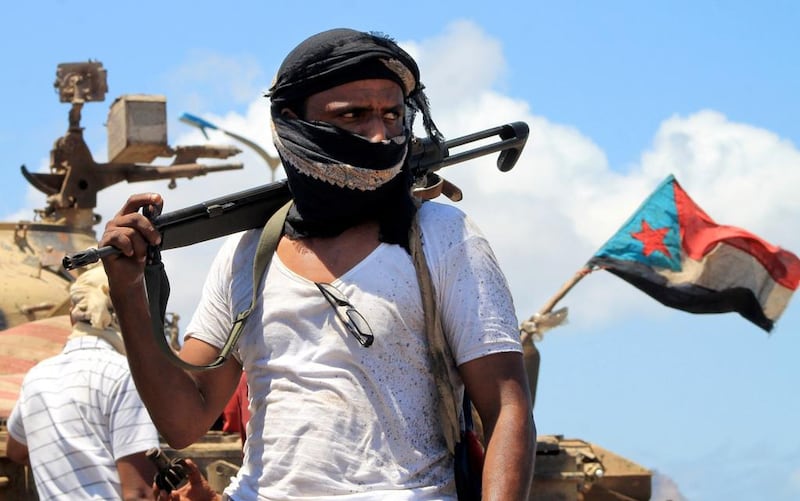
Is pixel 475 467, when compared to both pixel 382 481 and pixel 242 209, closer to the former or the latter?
pixel 382 481

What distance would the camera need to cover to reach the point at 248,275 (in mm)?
3898

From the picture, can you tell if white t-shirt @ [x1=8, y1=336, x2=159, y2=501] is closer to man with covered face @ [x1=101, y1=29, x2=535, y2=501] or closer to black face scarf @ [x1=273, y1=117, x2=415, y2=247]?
man with covered face @ [x1=101, y1=29, x2=535, y2=501]

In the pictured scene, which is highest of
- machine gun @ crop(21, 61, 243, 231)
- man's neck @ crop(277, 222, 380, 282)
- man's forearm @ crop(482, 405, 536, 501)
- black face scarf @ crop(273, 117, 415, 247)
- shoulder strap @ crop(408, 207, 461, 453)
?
machine gun @ crop(21, 61, 243, 231)

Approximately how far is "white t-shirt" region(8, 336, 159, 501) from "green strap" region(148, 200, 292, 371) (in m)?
2.64

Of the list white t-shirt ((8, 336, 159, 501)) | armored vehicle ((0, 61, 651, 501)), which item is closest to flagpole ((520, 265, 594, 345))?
armored vehicle ((0, 61, 651, 501))

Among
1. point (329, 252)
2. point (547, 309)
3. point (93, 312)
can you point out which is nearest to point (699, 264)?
point (547, 309)

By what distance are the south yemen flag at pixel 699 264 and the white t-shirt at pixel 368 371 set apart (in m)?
9.03

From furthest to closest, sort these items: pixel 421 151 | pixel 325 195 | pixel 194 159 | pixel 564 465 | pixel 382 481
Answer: pixel 194 159, pixel 564 465, pixel 421 151, pixel 325 195, pixel 382 481

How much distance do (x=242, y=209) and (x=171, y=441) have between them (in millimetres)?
589

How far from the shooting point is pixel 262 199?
3.99 meters

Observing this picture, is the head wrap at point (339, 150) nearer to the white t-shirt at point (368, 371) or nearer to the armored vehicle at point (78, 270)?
the white t-shirt at point (368, 371)

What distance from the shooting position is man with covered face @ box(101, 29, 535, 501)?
11.7ft

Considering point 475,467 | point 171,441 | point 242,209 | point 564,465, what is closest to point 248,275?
point 242,209

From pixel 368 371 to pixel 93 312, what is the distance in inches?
135
